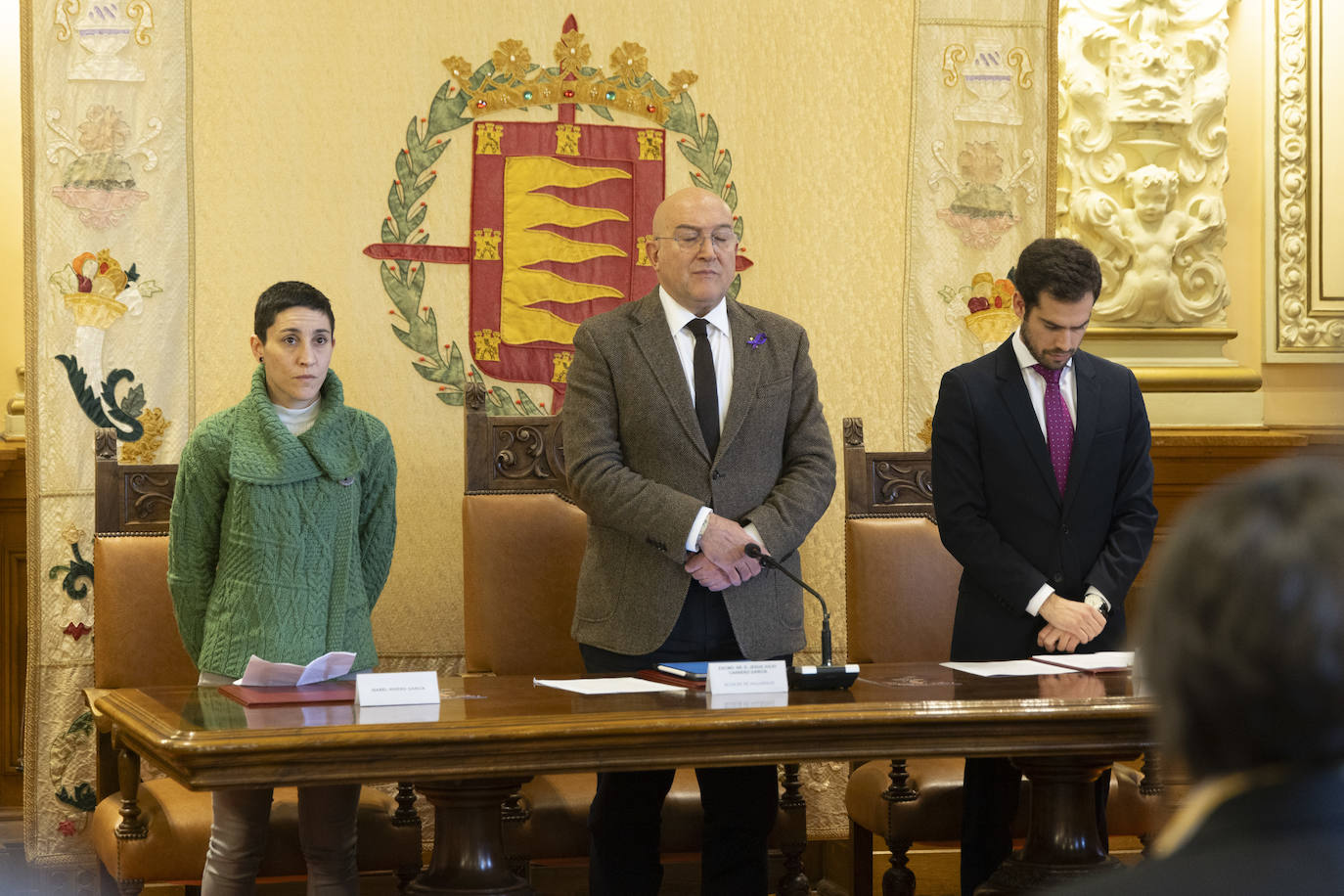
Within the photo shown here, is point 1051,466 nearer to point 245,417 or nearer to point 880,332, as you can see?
point 880,332

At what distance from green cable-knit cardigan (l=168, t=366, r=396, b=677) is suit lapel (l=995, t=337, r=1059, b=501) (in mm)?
1417

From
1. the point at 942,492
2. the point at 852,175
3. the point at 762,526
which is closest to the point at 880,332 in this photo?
the point at 852,175

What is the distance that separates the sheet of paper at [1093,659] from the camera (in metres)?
2.98

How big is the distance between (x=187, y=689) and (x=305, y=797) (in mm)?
341

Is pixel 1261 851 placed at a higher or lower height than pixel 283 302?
lower

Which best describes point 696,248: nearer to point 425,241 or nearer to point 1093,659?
point 1093,659

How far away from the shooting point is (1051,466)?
3.25 m

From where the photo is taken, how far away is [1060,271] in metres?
3.18

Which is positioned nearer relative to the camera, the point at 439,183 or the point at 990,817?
the point at 990,817

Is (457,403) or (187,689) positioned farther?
(457,403)

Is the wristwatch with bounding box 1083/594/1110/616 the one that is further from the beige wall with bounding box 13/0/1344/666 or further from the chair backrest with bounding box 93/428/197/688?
the chair backrest with bounding box 93/428/197/688

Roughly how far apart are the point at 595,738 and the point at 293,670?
0.69 m

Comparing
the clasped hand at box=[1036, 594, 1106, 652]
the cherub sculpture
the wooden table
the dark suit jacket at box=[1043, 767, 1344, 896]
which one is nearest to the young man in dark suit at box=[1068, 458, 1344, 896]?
the dark suit jacket at box=[1043, 767, 1344, 896]

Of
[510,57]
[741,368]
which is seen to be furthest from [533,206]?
[741,368]
